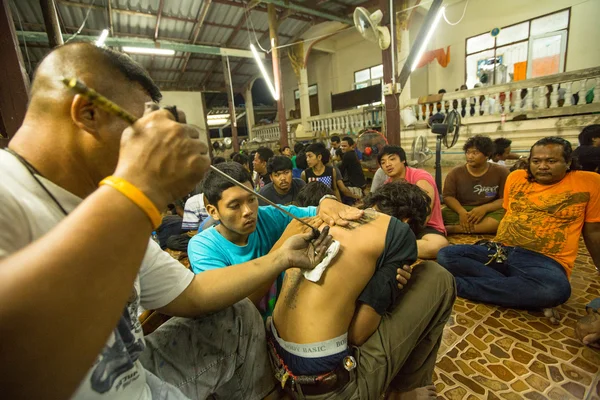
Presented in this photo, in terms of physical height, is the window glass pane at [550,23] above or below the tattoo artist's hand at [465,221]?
above

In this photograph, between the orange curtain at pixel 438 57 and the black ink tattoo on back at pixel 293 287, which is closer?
the black ink tattoo on back at pixel 293 287

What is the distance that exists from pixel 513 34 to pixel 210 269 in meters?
12.5

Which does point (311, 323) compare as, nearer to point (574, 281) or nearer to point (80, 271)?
point (80, 271)

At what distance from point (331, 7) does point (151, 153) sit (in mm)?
12126

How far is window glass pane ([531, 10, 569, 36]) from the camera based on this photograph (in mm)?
8391

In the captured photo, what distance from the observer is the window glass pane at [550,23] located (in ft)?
27.5

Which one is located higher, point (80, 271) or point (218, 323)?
point (80, 271)

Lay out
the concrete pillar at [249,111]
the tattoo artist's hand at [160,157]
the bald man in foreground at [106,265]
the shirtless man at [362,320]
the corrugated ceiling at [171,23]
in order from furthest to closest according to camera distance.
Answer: the concrete pillar at [249,111]
the corrugated ceiling at [171,23]
the shirtless man at [362,320]
the tattoo artist's hand at [160,157]
the bald man in foreground at [106,265]

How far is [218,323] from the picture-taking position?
4.00ft

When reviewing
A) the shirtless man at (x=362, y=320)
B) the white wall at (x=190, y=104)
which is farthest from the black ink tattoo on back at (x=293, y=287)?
the white wall at (x=190, y=104)

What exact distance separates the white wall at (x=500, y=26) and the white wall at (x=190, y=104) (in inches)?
464

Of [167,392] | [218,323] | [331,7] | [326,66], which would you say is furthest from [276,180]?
[326,66]

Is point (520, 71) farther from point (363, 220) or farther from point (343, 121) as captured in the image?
point (363, 220)

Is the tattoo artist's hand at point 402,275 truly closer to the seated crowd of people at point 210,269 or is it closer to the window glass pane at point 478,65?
the seated crowd of people at point 210,269
